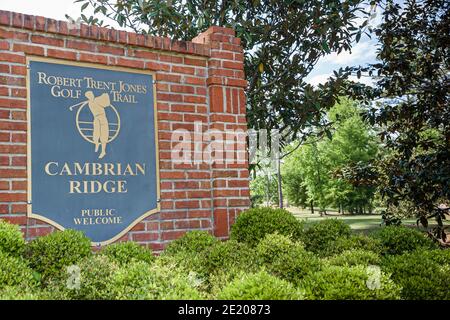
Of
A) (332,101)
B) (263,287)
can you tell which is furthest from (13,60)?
(332,101)

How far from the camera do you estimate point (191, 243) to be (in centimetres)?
414

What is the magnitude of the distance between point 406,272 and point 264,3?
4.98m

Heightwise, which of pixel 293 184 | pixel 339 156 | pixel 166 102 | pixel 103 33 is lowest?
pixel 293 184

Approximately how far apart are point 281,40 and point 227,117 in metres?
2.45

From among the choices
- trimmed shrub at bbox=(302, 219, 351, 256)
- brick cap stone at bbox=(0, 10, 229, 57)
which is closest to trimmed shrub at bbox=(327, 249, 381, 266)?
trimmed shrub at bbox=(302, 219, 351, 256)

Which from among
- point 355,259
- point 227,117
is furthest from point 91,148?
point 355,259

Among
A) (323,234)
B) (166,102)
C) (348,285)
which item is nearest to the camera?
(348,285)

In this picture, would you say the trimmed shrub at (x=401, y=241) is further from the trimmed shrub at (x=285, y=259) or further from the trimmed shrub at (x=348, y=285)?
the trimmed shrub at (x=348, y=285)

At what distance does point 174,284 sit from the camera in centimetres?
258

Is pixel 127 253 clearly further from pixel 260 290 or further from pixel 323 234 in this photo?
pixel 323 234

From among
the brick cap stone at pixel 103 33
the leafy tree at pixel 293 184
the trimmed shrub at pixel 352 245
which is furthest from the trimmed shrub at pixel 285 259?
the leafy tree at pixel 293 184

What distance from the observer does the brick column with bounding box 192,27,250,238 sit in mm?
4875

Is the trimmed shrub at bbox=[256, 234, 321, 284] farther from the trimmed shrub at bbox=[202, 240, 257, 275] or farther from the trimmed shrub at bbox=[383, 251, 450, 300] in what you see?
the trimmed shrub at bbox=[383, 251, 450, 300]

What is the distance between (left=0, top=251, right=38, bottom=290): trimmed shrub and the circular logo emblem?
4.89 ft
